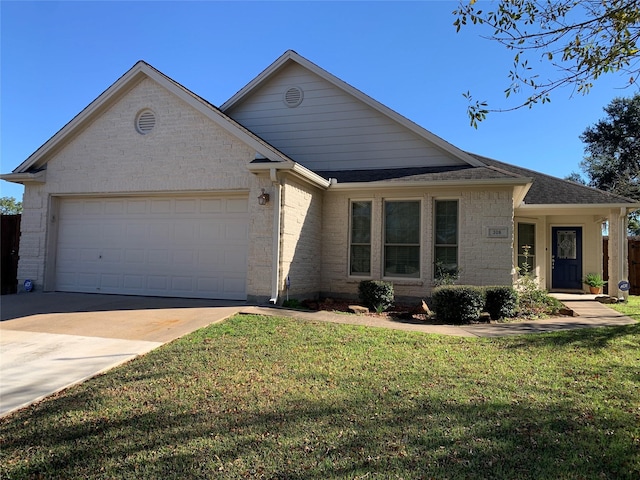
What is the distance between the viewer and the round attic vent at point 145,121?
10711 millimetres

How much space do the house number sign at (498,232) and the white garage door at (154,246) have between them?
6.03 m

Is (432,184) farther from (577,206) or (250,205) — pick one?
(577,206)

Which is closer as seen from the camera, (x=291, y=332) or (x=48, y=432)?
(x=48, y=432)

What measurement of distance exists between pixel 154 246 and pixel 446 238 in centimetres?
754

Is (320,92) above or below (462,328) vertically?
above

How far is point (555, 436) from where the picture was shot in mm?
3516

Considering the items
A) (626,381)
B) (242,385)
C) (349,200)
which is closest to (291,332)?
(242,385)

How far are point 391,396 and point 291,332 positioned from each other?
296 cm

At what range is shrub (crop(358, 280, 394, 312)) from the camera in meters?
10.0

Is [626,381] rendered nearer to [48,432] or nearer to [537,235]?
[48,432]

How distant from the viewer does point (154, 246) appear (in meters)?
10.8

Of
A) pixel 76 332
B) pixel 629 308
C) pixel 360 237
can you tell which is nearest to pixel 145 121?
pixel 76 332

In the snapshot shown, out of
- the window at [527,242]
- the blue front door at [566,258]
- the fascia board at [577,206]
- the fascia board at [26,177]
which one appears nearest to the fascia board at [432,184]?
the fascia board at [577,206]

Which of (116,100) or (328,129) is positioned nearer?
(116,100)
